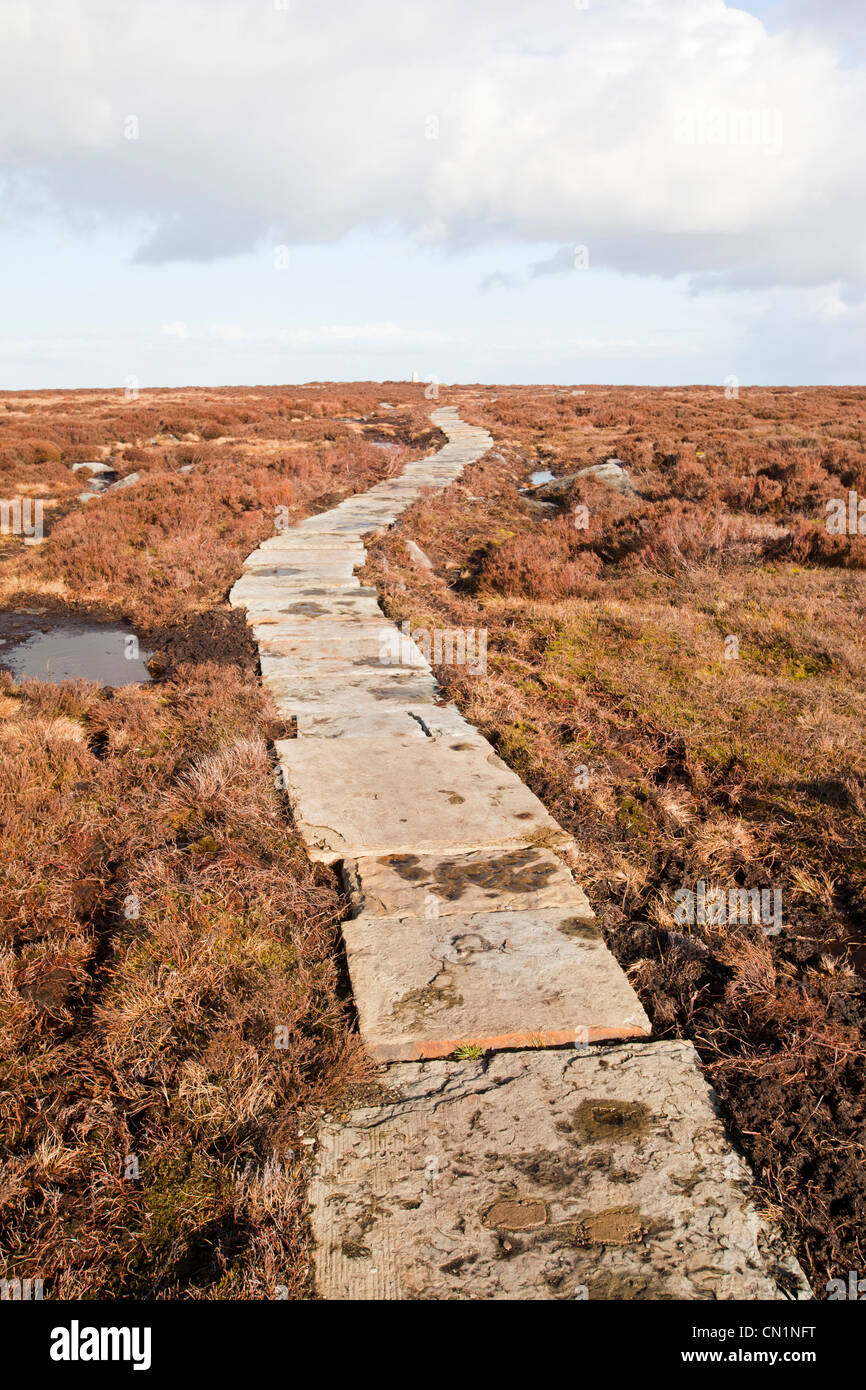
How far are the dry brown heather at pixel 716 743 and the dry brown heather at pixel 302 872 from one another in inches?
0.7

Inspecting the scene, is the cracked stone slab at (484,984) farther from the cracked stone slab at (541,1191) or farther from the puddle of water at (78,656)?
the puddle of water at (78,656)

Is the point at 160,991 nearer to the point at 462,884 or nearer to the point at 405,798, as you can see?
the point at 462,884

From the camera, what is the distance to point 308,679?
607 centimetres

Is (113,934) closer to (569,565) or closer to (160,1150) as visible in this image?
(160,1150)

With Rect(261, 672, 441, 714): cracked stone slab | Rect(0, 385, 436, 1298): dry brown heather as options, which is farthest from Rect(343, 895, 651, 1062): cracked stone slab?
Rect(261, 672, 441, 714): cracked stone slab

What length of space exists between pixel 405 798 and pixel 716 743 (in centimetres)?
228

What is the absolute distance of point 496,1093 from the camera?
8.17ft

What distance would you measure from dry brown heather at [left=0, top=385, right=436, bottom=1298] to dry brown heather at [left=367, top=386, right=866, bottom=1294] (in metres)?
1.31

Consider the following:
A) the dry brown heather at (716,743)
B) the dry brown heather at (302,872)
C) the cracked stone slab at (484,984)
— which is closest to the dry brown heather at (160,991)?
the dry brown heather at (302,872)

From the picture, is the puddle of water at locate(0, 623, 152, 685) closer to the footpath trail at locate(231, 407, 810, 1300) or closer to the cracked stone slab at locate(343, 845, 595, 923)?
the footpath trail at locate(231, 407, 810, 1300)

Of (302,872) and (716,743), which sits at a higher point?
(716,743)

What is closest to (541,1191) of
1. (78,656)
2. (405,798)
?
(405,798)

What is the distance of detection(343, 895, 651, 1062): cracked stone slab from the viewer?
270 centimetres
